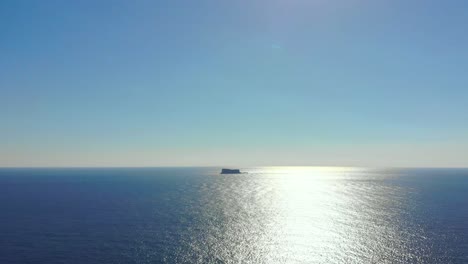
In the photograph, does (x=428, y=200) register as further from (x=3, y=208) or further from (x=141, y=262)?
(x=3, y=208)

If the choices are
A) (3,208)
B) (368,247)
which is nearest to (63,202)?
(3,208)

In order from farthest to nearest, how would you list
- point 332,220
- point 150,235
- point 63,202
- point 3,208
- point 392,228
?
point 63,202, point 3,208, point 332,220, point 392,228, point 150,235

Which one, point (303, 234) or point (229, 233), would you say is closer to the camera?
point (229, 233)

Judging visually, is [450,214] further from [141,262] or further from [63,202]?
[63,202]

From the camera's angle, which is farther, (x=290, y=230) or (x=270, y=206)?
(x=270, y=206)

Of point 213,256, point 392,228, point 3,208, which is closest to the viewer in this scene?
point 213,256

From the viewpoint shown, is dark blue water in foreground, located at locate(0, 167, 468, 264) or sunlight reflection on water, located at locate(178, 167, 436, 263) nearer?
dark blue water in foreground, located at locate(0, 167, 468, 264)

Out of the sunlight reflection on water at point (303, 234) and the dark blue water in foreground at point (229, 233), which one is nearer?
the dark blue water in foreground at point (229, 233)

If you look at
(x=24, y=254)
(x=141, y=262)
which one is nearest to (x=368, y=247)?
(x=141, y=262)

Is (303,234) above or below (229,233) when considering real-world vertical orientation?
below
